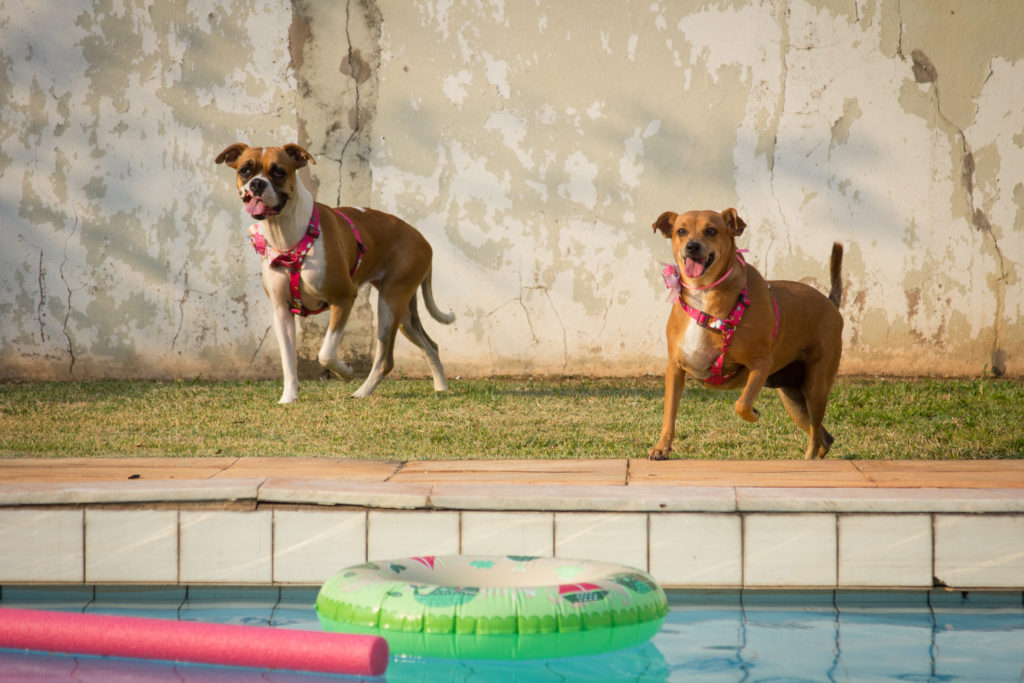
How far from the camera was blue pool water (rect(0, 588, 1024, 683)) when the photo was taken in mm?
2859

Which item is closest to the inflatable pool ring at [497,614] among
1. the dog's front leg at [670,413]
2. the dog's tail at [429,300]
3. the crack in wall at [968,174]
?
the dog's front leg at [670,413]

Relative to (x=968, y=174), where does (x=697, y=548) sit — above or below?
below

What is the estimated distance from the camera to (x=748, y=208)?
847 cm

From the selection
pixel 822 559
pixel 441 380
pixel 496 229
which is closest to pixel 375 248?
pixel 441 380

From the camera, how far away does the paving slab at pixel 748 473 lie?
3.60 meters

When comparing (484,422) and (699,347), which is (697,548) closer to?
(699,347)

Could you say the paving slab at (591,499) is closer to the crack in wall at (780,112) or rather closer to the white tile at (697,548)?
the white tile at (697,548)

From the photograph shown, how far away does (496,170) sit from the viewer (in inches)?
339

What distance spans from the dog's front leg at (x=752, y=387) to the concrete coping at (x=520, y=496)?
42.2 inches

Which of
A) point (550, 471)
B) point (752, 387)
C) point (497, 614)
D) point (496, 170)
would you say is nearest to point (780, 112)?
point (496, 170)

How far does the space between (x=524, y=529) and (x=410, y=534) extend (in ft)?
1.12

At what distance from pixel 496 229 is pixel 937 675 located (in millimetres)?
6138

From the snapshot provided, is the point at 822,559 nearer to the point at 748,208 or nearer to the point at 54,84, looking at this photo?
the point at 748,208

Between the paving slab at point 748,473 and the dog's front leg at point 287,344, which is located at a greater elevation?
the dog's front leg at point 287,344
